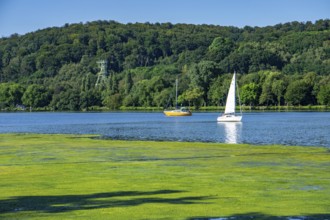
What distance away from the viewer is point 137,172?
80.7 ft

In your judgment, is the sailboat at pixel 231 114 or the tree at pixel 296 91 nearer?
the sailboat at pixel 231 114

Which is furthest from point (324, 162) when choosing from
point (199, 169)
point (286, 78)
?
point (286, 78)

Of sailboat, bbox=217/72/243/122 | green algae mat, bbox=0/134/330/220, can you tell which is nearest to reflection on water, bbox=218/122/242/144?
green algae mat, bbox=0/134/330/220

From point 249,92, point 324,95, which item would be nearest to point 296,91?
point 324,95

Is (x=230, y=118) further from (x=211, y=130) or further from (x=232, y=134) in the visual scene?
(x=232, y=134)

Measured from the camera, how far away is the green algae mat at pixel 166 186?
53.3 ft

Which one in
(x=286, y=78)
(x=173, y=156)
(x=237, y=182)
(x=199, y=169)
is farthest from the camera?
(x=286, y=78)

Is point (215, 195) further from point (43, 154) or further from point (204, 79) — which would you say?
point (204, 79)

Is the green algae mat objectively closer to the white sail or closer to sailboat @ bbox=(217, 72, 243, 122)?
sailboat @ bbox=(217, 72, 243, 122)

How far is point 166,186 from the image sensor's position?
20.5 metres

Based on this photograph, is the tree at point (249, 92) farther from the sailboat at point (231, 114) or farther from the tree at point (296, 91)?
the sailboat at point (231, 114)

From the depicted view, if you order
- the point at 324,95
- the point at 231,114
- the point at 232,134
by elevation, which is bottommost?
the point at 232,134

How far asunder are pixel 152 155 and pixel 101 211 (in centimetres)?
1670

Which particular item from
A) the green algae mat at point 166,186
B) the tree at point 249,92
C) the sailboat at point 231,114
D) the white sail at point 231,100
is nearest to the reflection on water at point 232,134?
the green algae mat at point 166,186
